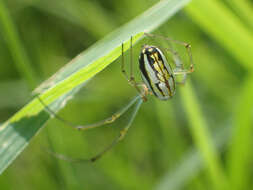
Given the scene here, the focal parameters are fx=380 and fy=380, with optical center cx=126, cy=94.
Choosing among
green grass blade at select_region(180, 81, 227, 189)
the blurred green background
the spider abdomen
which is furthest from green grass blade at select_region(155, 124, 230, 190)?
the spider abdomen

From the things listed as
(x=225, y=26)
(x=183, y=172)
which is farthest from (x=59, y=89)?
(x=183, y=172)

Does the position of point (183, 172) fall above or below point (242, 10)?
below

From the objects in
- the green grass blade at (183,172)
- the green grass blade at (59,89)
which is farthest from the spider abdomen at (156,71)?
the green grass blade at (183,172)

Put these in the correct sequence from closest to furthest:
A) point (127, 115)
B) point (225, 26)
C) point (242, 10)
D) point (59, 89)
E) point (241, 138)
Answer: point (59, 89) → point (225, 26) → point (241, 138) → point (242, 10) → point (127, 115)

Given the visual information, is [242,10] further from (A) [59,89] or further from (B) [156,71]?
(A) [59,89]

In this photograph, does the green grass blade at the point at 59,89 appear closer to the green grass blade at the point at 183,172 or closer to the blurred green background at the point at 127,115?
the blurred green background at the point at 127,115

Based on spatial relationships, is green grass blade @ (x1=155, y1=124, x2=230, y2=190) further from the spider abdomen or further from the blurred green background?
the spider abdomen

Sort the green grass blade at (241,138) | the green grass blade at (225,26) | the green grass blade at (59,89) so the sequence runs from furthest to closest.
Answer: the green grass blade at (241,138), the green grass blade at (225,26), the green grass blade at (59,89)

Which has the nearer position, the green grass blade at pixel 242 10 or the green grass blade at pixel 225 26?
the green grass blade at pixel 225 26
